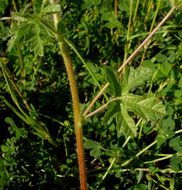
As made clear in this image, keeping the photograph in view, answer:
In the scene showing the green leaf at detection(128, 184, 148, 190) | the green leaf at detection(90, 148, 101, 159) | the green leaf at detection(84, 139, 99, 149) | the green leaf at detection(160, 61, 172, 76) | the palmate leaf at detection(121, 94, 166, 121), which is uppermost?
the palmate leaf at detection(121, 94, 166, 121)

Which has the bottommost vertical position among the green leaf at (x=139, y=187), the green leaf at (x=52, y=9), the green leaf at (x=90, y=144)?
the green leaf at (x=139, y=187)

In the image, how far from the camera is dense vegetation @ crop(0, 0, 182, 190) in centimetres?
188

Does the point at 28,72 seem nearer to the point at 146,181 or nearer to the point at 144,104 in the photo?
the point at 146,181

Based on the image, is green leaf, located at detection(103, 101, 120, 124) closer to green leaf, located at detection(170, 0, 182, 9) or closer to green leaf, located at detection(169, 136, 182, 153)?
green leaf, located at detection(170, 0, 182, 9)

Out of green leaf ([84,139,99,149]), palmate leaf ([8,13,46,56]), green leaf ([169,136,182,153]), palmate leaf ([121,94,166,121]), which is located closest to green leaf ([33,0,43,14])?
palmate leaf ([8,13,46,56])

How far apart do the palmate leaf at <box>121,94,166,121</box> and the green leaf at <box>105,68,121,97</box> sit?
0.09 ft

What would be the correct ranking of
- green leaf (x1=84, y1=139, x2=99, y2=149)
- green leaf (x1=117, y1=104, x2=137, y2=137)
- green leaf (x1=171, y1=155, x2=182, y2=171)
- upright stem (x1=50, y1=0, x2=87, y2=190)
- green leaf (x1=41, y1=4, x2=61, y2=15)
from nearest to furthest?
1. green leaf (x1=41, y1=4, x2=61, y2=15)
2. upright stem (x1=50, y1=0, x2=87, y2=190)
3. green leaf (x1=117, y1=104, x2=137, y2=137)
4. green leaf (x1=171, y1=155, x2=182, y2=171)
5. green leaf (x1=84, y1=139, x2=99, y2=149)

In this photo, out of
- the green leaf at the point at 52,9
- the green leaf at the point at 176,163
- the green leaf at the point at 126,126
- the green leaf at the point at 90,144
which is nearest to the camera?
the green leaf at the point at 52,9

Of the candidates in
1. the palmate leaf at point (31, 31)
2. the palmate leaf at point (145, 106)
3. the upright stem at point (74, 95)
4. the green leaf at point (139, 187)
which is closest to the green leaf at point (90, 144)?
the green leaf at point (139, 187)

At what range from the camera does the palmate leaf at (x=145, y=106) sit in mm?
1419

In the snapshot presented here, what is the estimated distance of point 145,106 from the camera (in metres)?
1.43

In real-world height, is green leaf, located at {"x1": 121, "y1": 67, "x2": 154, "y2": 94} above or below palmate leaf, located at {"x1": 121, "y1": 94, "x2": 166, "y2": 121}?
above

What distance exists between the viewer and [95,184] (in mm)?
1961

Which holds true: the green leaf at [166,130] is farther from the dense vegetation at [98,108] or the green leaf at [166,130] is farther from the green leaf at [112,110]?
the green leaf at [112,110]
